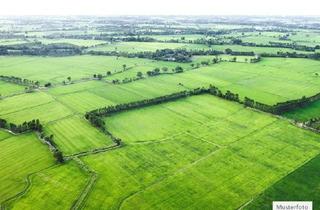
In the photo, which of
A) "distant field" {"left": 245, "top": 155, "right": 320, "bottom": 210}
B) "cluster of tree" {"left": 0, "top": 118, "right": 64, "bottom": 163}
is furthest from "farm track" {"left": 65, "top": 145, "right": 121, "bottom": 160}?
"distant field" {"left": 245, "top": 155, "right": 320, "bottom": 210}

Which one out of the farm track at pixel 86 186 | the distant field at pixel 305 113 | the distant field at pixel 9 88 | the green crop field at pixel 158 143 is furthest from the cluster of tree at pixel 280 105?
the distant field at pixel 9 88

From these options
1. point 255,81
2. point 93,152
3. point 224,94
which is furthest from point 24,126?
point 255,81

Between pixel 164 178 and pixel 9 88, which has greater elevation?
pixel 9 88

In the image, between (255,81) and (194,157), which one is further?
(255,81)

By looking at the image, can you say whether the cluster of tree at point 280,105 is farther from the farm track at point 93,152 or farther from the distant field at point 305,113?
the farm track at point 93,152

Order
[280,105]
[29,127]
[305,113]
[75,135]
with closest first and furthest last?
[75,135]
[29,127]
[305,113]
[280,105]

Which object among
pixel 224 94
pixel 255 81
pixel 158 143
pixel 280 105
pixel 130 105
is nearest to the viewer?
pixel 158 143

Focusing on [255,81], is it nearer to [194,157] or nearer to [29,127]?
[194,157]
